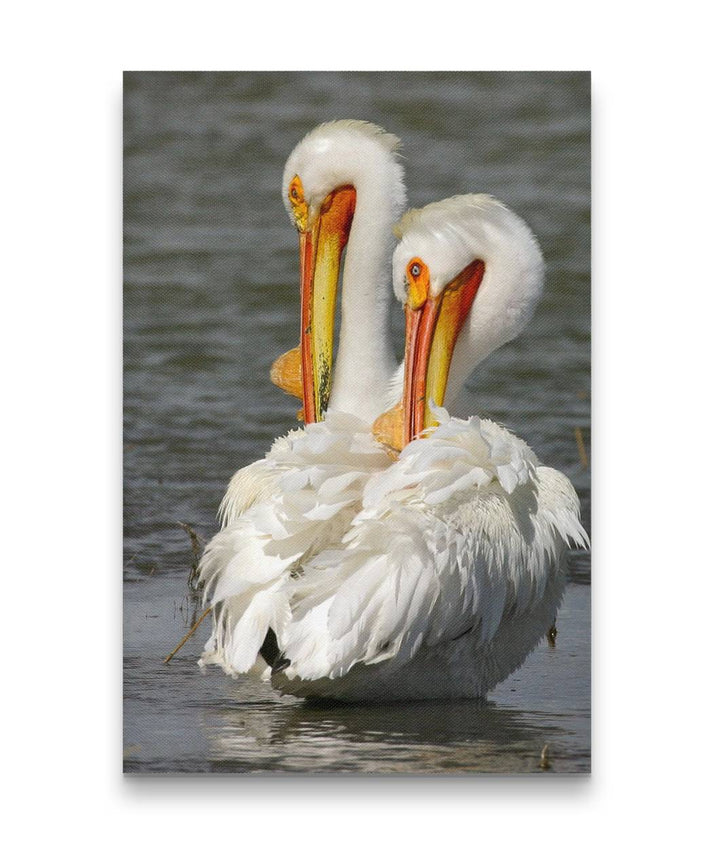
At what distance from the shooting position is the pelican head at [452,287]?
365 centimetres

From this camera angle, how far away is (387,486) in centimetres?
337

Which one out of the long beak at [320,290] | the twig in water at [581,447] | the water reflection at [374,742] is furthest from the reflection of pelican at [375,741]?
the long beak at [320,290]

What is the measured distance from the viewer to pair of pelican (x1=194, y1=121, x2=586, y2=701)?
331cm

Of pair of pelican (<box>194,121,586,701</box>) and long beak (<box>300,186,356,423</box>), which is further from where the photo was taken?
long beak (<box>300,186,356,423</box>)

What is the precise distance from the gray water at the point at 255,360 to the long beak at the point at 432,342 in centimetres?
13

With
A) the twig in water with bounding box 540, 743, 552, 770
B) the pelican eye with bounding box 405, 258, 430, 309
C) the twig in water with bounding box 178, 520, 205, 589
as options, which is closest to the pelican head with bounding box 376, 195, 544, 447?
the pelican eye with bounding box 405, 258, 430, 309

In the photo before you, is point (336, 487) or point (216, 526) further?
point (216, 526)

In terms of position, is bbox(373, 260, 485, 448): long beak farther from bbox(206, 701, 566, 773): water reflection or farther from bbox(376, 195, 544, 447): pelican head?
bbox(206, 701, 566, 773): water reflection

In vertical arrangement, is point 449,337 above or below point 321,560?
above
